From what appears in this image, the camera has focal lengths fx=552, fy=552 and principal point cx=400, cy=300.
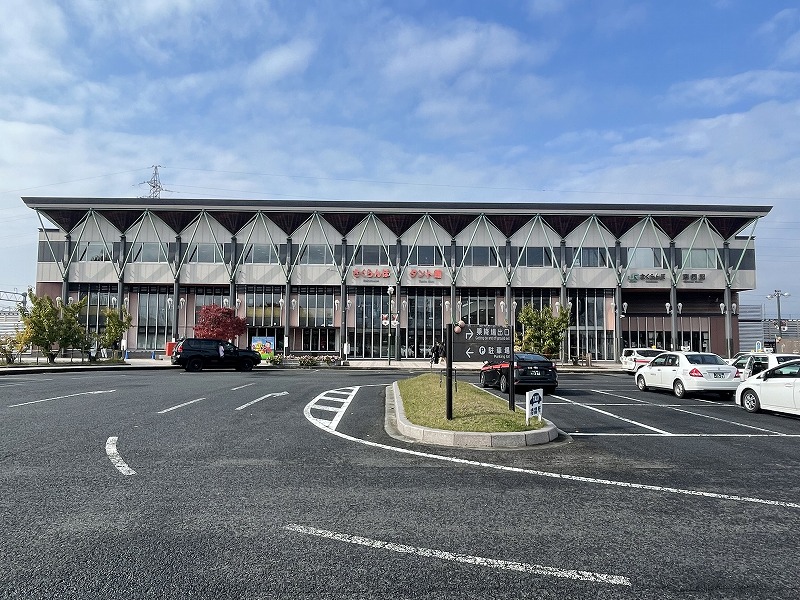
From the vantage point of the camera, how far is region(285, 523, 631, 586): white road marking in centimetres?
405

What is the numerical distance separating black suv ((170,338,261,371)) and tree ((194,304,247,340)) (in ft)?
48.1

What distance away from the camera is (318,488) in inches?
253

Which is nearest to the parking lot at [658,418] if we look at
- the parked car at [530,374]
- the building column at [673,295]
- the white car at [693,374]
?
the white car at [693,374]

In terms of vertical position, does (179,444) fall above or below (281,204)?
below

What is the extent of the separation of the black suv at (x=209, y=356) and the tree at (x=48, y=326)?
8.62m

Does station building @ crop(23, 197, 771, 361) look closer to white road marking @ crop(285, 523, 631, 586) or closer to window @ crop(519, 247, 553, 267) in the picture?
window @ crop(519, 247, 553, 267)

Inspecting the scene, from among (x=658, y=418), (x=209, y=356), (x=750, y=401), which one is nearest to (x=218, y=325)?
(x=209, y=356)

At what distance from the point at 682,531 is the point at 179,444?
7.29 m

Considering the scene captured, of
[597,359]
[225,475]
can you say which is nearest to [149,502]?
[225,475]

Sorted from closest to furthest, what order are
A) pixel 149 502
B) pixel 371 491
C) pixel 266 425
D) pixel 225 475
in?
pixel 149 502 < pixel 371 491 < pixel 225 475 < pixel 266 425

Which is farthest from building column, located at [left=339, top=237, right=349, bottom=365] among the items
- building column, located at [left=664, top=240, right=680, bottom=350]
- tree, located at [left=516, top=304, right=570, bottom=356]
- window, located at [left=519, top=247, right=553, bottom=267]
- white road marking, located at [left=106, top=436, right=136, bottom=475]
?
white road marking, located at [left=106, top=436, right=136, bottom=475]

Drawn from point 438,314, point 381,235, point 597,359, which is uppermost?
point 381,235

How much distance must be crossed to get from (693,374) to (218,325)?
129ft

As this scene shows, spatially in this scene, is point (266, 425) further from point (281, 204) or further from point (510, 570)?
point (281, 204)
